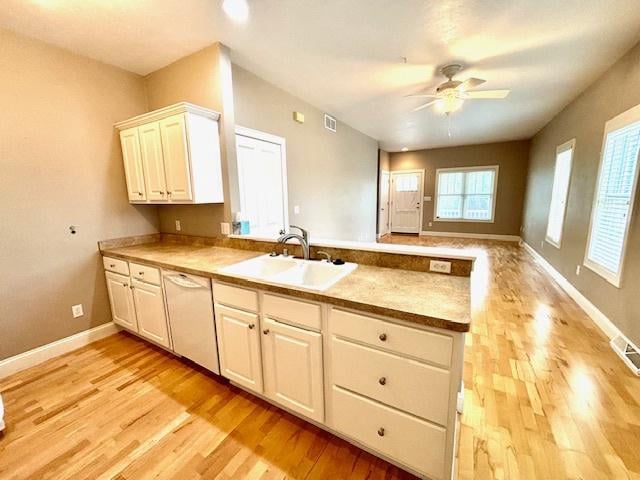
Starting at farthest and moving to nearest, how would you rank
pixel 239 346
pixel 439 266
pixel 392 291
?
pixel 239 346, pixel 439 266, pixel 392 291

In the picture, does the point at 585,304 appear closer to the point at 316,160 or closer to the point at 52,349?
the point at 316,160

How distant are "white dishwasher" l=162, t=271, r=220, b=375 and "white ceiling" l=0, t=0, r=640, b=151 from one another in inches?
77.5

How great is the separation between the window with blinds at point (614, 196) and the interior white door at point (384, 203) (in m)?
5.00

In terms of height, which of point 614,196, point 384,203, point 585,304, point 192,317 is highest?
point 614,196

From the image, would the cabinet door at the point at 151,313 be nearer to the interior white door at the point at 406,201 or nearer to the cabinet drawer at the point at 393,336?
the cabinet drawer at the point at 393,336

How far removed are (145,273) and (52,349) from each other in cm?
114

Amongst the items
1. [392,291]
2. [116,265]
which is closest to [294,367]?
[392,291]

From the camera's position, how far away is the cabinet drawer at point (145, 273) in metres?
2.13

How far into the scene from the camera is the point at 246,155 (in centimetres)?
295

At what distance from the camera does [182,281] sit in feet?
6.40

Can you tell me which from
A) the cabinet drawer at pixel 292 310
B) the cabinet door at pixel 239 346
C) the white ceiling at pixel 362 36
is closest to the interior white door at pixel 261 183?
the white ceiling at pixel 362 36

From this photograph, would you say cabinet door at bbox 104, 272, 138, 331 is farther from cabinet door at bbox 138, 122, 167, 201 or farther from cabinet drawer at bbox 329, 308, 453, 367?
cabinet drawer at bbox 329, 308, 453, 367

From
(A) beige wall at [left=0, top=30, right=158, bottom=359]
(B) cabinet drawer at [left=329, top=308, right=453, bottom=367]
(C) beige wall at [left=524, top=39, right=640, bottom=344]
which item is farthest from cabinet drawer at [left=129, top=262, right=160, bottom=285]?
(C) beige wall at [left=524, top=39, right=640, bottom=344]

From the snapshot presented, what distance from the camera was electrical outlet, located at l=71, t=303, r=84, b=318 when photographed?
2461 millimetres
